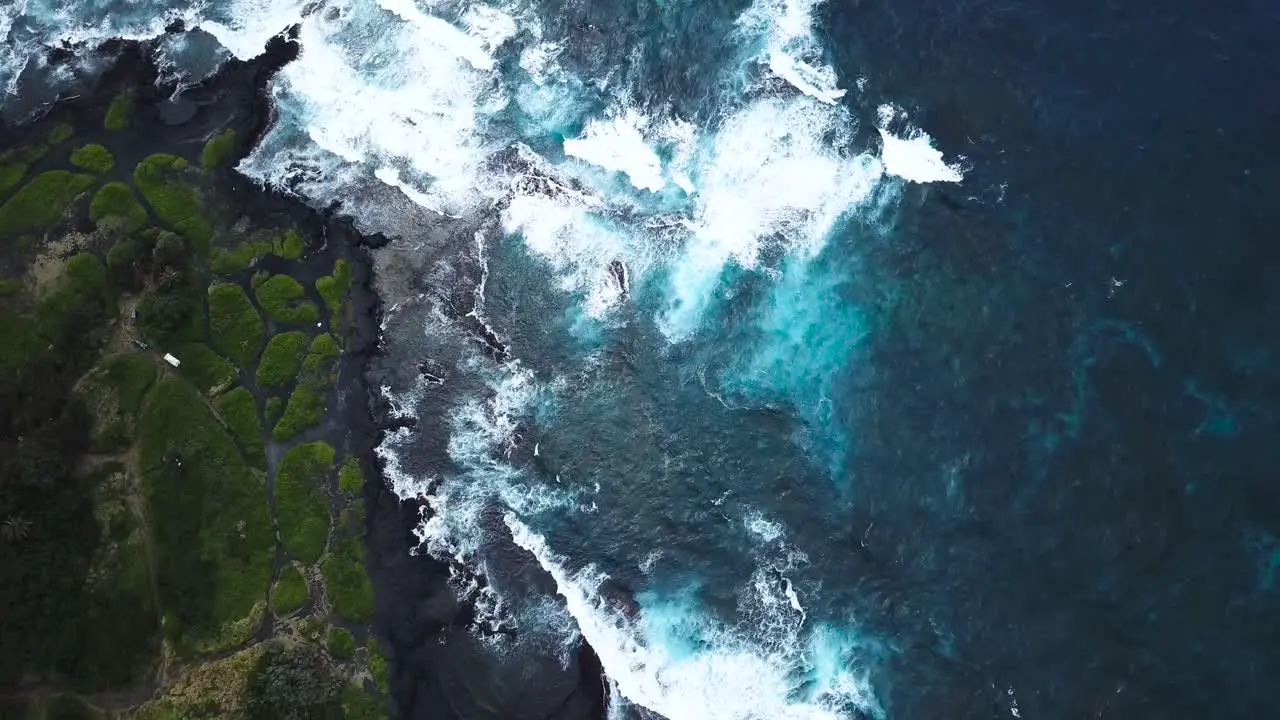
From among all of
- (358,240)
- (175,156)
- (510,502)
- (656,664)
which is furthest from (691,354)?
(175,156)

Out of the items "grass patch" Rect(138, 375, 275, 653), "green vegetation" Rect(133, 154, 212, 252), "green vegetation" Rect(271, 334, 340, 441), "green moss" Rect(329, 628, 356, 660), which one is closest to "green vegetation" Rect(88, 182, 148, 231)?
"green vegetation" Rect(133, 154, 212, 252)

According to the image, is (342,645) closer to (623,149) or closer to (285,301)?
(285,301)

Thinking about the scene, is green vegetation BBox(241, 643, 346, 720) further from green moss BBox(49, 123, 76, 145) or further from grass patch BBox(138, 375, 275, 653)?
green moss BBox(49, 123, 76, 145)

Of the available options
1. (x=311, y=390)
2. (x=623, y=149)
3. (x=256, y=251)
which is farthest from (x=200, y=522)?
(x=623, y=149)

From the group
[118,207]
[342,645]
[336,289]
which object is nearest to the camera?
[342,645]

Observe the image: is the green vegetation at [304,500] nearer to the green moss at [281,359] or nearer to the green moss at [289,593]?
the green moss at [289,593]

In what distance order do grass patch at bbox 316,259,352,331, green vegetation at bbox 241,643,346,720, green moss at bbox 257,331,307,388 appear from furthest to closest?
grass patch at bbox 316,259,352,331 → green moss at bbox 257,331,307,388 → green vegetation at bbox 241,643,346,720
